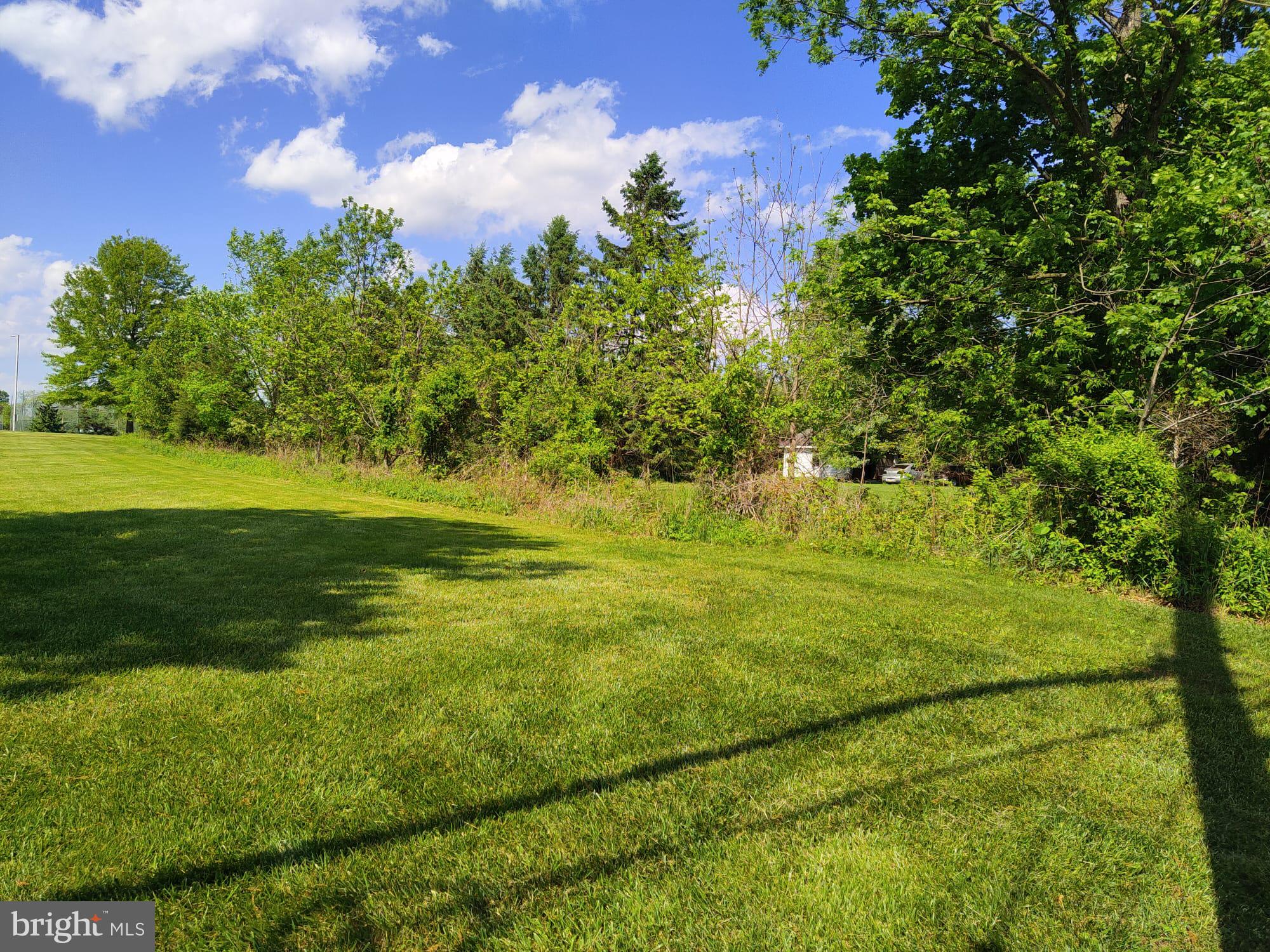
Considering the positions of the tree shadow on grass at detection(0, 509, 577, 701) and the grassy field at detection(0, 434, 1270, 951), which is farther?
the tree shadow on grass at detection(0, 509, 577, 701)

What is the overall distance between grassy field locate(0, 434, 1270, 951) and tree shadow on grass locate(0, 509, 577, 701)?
0.17 feet

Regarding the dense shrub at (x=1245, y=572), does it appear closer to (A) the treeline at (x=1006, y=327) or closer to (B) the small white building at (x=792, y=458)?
(A) the treeline at (x=1006, y=327)

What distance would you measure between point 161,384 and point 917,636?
3643cm

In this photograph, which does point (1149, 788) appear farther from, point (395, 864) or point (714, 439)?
point (714, 439)

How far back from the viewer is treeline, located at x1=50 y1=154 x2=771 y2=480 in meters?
13.6

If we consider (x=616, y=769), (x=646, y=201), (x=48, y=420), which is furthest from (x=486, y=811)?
(x=48, y=420)

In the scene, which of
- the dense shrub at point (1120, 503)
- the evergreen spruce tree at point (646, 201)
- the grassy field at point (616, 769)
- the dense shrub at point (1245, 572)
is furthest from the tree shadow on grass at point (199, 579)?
the evergreen spruce tree at point (646, 201)

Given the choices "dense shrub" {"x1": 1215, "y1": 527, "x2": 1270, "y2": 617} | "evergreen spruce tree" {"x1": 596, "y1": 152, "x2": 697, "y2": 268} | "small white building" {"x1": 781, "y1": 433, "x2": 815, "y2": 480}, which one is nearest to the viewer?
"dense shrub" {"x1": 1215, "y1": 527, "x2": 1270, "y2": 617}

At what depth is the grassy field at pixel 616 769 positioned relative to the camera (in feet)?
6.87

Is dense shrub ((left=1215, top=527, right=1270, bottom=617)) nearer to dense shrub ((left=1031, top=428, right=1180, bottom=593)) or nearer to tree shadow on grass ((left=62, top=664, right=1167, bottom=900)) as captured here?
dense shrub ((left=1031, top=428, right=1180, bottom=593))

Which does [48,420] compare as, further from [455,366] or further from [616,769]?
[616,769]

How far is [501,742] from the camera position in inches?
126

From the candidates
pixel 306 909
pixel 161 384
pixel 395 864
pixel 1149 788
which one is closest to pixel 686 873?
pixel 395 864

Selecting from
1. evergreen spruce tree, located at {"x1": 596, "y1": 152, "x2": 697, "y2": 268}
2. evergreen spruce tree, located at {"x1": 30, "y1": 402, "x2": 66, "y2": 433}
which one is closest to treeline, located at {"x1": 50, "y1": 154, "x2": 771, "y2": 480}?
evergreen spruce tree, located at {"x1": 596, "y1": 152, "x2": 697, "y2": 268}
